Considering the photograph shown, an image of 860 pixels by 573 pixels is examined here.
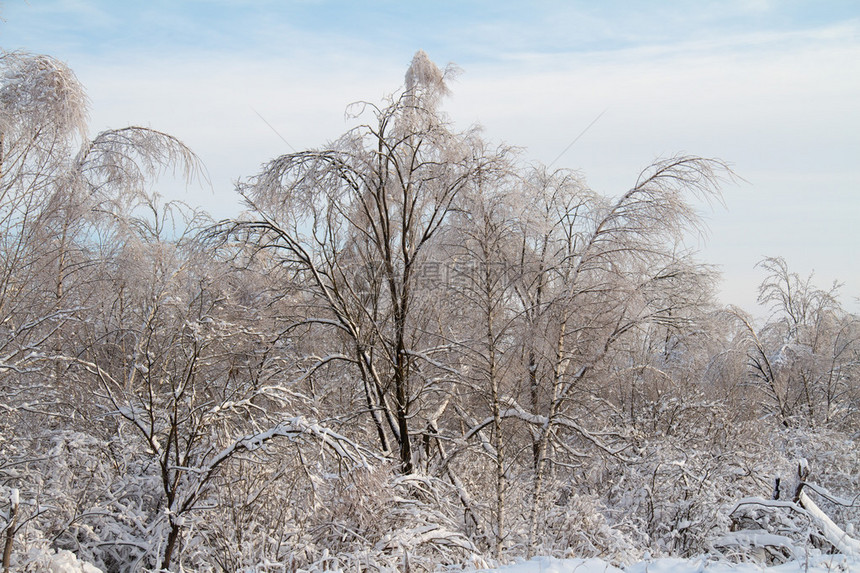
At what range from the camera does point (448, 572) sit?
4.75m

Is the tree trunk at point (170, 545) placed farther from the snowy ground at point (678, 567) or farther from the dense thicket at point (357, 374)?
the snowy ground at point (678, 567)

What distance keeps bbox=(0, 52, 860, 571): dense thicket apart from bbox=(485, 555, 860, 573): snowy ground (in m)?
Answer: 0.62

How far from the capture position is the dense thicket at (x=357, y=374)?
20.5 feet

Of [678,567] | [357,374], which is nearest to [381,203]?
[357,374]

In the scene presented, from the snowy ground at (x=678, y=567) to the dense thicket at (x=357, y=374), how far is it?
62cm

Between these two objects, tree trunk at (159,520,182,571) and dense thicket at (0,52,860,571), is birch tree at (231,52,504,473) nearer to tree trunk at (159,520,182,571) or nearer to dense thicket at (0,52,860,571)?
dense thicket at (0,52,860,571)

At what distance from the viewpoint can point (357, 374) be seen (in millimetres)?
12289

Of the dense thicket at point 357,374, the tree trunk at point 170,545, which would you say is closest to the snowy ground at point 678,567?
the dense thicket at point 357,374

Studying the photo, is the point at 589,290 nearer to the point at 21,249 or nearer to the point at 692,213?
the point at 692,213

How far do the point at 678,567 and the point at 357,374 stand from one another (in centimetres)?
873

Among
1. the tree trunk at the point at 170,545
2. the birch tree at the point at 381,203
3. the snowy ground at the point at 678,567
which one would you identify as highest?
the birch tree at the point at 381,203

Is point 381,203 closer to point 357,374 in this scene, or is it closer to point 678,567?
point 357,374

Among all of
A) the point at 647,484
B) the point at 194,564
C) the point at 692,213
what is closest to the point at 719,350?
the point at 647,484

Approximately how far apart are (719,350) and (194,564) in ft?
41.5
